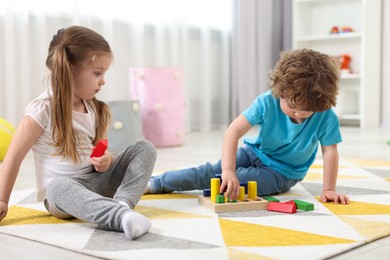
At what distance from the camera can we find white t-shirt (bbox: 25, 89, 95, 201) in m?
1.07

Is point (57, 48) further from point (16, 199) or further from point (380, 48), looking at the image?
point (380, 48)

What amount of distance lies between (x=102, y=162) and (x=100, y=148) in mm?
43

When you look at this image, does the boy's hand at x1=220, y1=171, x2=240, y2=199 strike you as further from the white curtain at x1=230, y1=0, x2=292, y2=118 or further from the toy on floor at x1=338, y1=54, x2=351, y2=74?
the toy on floor at x1=338, y1=54, x2=351, y2=74

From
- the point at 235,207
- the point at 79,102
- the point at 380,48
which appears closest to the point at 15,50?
the point at 79,102

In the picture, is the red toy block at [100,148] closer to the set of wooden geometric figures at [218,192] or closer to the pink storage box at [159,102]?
the set of wooden geometric figures at [218,192]

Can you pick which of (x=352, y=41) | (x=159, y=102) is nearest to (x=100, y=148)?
(x=159, y=102)

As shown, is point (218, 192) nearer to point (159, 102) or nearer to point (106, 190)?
point (106, 190)

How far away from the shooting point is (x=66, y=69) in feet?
3.48

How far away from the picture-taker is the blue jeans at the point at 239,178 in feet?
4.37

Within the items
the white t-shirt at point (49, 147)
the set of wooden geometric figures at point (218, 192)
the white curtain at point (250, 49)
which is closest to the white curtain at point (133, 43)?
the white curtain at point (250, 49)

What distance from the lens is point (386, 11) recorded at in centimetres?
360

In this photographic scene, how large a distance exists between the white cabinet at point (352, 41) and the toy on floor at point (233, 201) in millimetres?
2522

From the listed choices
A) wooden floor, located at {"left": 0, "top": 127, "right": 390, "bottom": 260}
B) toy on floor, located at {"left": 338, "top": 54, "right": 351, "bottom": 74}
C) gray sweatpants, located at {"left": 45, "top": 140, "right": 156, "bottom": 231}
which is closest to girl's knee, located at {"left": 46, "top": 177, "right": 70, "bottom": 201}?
gray sweatpants, located at {"left": 45, "top": 140, "right": 156, "bottom": 231}

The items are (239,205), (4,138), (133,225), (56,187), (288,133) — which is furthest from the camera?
(4,138)
